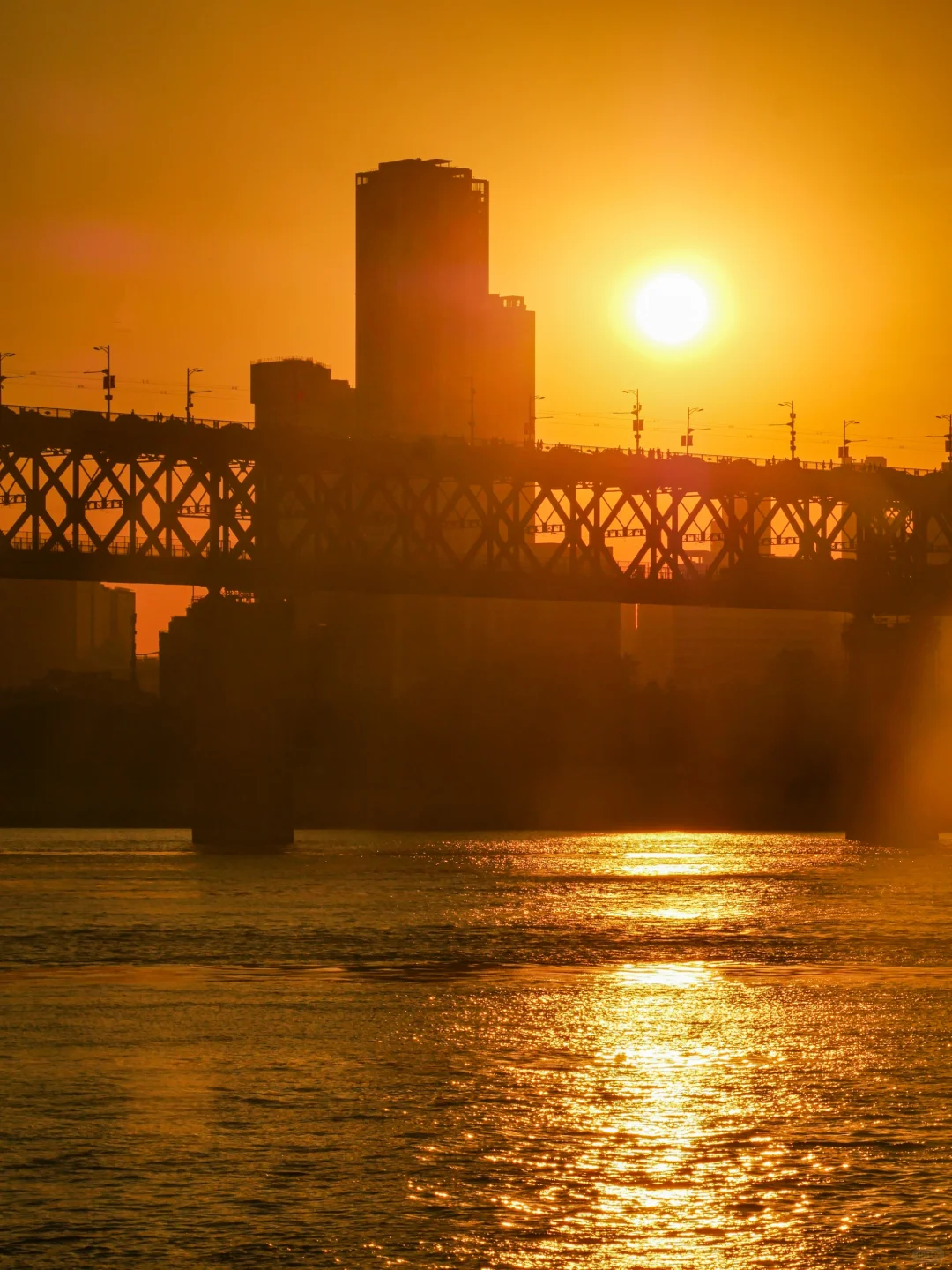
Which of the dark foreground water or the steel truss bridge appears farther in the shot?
the steel truss bridge

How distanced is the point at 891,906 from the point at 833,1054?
45946 mm

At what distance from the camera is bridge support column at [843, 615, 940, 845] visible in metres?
148

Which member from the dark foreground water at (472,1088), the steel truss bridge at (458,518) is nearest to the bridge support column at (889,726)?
the steel truss bridge at (458,518)

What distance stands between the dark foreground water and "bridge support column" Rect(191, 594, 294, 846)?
1553 inches

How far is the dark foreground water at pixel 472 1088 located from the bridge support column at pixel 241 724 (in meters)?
39.4

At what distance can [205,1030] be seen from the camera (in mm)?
45750

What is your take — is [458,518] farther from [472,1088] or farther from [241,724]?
[472,1088]

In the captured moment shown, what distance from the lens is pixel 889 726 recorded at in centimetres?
14750

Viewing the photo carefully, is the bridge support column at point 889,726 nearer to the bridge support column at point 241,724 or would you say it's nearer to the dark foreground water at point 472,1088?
the bridge support column at point 241,724

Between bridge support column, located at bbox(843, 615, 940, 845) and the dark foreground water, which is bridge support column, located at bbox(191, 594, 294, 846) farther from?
bridge support column, located at bbox(843, 615, 940, 845)

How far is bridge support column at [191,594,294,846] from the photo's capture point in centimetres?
12275

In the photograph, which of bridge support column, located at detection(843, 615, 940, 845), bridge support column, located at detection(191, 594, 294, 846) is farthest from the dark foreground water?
bridge support column, located at detection(843, 615, 940, 845)

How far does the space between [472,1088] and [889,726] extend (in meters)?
113

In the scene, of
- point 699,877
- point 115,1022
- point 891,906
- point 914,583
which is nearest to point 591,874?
point 699,877
